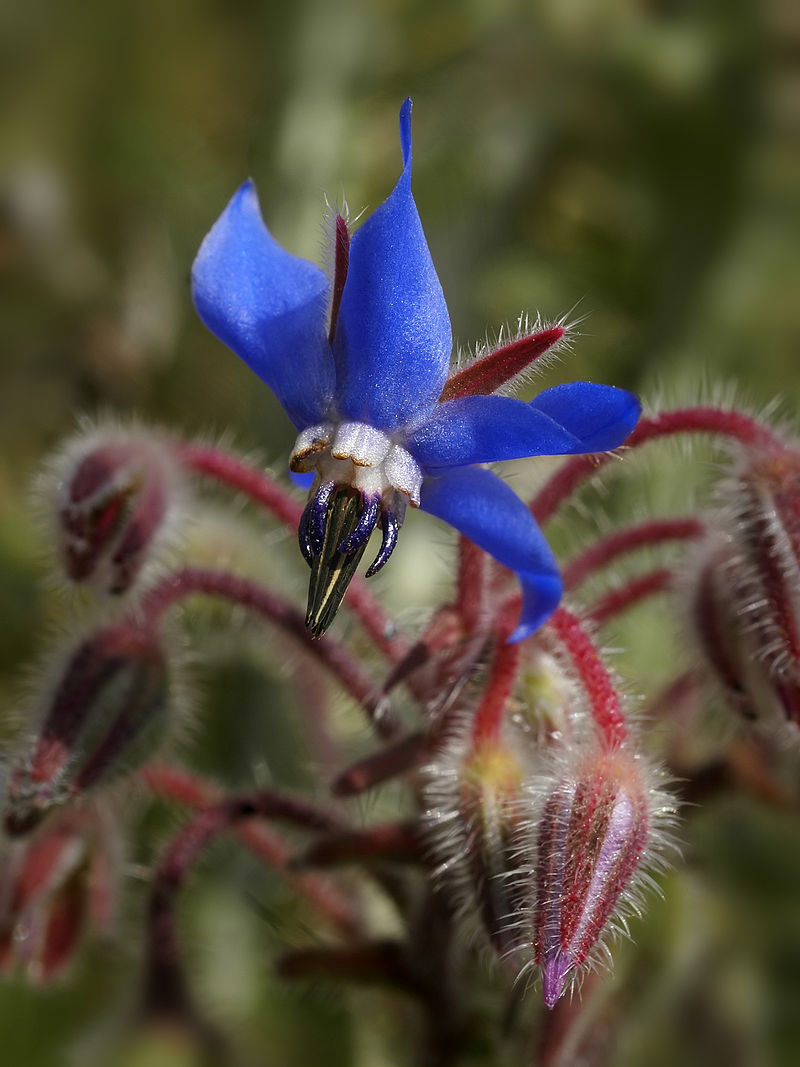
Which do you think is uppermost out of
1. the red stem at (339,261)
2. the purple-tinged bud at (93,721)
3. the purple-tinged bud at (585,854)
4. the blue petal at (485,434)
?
the red stem at (339,261)

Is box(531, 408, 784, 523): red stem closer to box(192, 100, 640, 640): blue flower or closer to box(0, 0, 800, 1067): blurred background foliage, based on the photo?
box(192, 100, 640, 640): blue flower

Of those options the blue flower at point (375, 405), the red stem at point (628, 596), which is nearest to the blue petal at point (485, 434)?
the blue flower at point (375, 405)

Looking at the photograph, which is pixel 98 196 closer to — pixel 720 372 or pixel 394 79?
pixel 394 79

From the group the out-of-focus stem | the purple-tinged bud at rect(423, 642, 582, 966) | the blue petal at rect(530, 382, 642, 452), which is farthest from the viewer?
the out-of-focus stem

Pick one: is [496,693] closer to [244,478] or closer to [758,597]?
[758,597]

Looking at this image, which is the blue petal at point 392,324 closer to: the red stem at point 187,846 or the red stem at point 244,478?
the red stem at point 244,478

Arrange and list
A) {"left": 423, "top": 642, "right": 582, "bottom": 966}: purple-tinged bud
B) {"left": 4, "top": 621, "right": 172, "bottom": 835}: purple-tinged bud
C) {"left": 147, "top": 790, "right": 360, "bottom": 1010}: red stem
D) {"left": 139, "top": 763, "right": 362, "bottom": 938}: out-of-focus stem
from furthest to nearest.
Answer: {"left": 139, "top": 763, "right": 362, "bottom": 938}: out-of-focus stem < {"left": 147, "top": 790, "right": 360, "bottom": 1010}: red stem < {"left": 4, "top": 621, "right": 172, "bottom": 835}: purple-tinged bud < {"left": 423, "top": 642, "right": 582, "bottom": 966}: purple-tinged bud

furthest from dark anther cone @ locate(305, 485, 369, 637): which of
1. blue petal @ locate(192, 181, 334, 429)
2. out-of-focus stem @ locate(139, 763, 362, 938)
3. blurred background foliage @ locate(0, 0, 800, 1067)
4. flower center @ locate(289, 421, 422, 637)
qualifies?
blurred background foliage @ locate(0, 0, 800, 1067)
